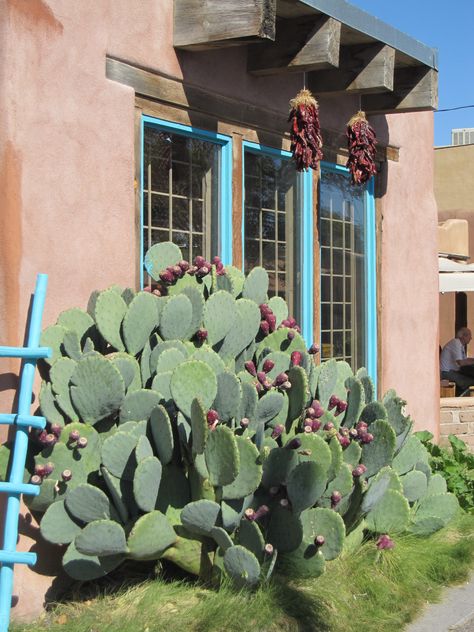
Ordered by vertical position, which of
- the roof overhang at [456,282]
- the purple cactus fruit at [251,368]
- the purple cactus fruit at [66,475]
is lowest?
the purple cactus fruit at [66,475]

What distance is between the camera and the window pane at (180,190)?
6.19m

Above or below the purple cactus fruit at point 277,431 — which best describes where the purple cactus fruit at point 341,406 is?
above

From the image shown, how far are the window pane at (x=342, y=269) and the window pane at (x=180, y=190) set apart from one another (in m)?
1.45

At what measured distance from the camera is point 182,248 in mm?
6457

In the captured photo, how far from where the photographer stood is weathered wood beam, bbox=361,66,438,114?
26.5 feet

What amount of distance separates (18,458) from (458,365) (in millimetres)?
9576

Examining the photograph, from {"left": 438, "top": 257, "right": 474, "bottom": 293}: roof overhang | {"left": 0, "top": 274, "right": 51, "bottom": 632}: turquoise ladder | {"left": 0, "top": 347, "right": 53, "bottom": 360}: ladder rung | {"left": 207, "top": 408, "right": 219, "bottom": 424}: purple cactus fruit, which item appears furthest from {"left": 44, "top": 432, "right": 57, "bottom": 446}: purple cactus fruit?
{"left": 438, "top": 257, "right": 474, "bottom": 293}: roof overhang

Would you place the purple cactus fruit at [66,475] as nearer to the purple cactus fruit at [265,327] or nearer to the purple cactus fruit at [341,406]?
the purple cactus fruit at [265,327]

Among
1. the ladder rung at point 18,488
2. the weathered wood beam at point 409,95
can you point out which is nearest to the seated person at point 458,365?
the weathered wood beam at point 409,95

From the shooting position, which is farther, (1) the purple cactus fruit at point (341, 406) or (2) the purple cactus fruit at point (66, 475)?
(1) the purple cactus fruit at point (341, 406)

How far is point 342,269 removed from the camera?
812cm

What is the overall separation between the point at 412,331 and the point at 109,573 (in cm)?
462

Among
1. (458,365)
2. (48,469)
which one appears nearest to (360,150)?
(48,469)

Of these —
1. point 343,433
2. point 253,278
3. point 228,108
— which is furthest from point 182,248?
point 343,433
